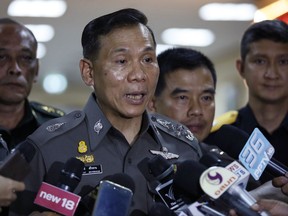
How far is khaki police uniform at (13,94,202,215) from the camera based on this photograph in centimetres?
188

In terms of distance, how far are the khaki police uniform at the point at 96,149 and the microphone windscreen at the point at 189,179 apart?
321 millimetres

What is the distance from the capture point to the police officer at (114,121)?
6.28 ft

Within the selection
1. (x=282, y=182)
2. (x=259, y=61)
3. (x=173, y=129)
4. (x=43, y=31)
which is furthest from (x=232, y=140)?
(x=43, y=31)

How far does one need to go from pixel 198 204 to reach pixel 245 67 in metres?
1.56

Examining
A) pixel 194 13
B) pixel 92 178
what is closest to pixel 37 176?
pixel 92 178

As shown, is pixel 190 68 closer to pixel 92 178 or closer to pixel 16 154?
pixel 92 178

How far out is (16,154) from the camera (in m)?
1.55

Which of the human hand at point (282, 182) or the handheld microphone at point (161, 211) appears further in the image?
the human hand at point (282, 182)

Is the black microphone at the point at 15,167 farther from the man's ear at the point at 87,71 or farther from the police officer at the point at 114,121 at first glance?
the man's ear at the point at 87,71

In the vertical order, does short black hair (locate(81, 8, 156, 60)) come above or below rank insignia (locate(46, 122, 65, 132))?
above

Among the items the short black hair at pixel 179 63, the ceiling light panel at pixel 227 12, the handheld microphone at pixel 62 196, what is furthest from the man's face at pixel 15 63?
the ceiling light panel at pixel 227 12

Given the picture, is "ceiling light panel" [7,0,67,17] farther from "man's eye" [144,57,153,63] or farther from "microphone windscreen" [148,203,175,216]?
"microphone windscreen" [148,203,175,216]

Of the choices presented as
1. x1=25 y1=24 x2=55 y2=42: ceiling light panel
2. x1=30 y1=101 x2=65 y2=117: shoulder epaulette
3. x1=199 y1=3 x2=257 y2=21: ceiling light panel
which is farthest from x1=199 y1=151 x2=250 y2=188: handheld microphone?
x1=25 y1=24 x2=55 y2=42: ceiling light panel

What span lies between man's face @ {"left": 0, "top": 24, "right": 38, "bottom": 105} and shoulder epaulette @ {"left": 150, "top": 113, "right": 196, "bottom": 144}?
3.08 ft
